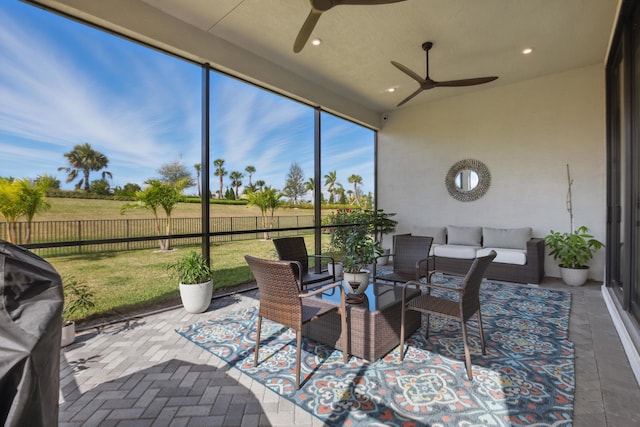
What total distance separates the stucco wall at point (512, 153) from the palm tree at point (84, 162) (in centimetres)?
568

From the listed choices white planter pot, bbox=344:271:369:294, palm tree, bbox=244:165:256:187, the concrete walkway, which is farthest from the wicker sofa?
palm tree, bbox=244:165:256:187

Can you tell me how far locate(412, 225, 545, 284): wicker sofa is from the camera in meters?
4.69

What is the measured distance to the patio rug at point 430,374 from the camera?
1.78 metres

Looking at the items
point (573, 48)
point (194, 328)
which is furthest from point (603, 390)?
point (573, 48)

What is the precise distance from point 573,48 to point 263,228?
17.2 feet

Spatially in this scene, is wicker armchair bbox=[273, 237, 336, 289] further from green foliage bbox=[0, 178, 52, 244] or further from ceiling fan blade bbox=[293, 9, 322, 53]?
green foliage bbox=[0, 178, 52, 244]

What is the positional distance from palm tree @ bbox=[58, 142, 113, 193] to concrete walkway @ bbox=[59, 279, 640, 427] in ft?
5.12

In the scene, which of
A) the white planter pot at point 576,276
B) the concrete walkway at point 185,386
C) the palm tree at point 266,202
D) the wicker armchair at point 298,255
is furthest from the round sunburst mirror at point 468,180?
the wicker armchair at point 298,255

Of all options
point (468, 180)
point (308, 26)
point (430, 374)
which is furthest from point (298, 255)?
point (468, 180)

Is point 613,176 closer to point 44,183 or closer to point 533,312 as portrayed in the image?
point 533,312

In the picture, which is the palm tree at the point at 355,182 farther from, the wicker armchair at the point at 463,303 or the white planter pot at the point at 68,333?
the white planter pot at the point at 68,333

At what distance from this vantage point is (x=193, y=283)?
138 inches

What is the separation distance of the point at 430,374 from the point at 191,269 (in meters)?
2.72

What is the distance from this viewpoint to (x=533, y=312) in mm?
3484
